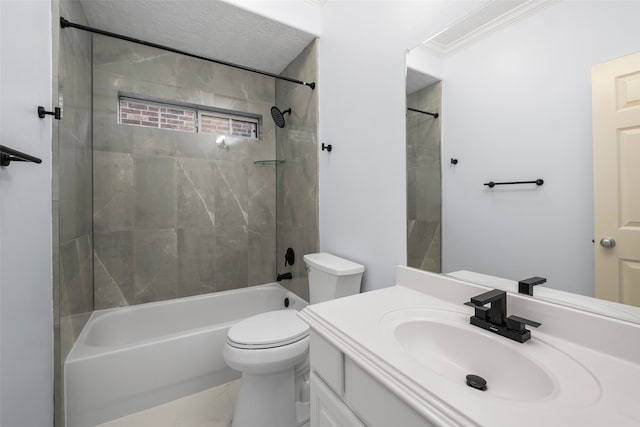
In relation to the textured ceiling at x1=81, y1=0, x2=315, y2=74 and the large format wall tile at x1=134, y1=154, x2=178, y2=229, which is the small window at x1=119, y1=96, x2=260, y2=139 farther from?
the textured ceiling at x1=81, y1=0, x2=315, y2=74

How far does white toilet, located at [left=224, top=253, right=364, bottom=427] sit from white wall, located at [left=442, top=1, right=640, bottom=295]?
23.1 inches

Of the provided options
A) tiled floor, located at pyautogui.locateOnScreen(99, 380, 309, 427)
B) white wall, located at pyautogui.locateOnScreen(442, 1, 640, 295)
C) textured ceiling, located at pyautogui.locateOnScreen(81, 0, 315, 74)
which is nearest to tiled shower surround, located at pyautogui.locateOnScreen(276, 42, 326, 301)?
textured ceiling, located at pyautogui.locateOnScreen(81, 0, 315, 74)

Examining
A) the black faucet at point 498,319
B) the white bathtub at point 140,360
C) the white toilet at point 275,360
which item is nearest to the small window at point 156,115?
the white bathtub at point 140,360

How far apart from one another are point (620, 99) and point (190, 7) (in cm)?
208

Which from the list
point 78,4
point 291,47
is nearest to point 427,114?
point 291,47

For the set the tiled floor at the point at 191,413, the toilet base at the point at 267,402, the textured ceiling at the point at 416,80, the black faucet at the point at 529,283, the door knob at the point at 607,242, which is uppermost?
the textured ceiling at the point at 416,80

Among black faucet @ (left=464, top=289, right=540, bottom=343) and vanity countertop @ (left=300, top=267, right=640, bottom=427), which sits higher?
black faucet @ (left=464, top=289, right=540, bottom=343)

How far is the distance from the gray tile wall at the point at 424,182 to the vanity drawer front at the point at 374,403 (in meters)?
0.61

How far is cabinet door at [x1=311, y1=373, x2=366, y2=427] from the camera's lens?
2.34 ft

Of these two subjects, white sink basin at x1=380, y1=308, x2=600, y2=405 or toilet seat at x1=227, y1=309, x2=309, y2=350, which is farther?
toilet seat at x1=227, y1=309, x2=309, y2=350

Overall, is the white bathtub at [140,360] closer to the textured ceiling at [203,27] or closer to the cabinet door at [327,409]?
the cabinet door at [327,409]

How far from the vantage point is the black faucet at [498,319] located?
0.73 metres

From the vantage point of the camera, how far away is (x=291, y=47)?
2.06 m

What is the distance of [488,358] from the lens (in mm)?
745
